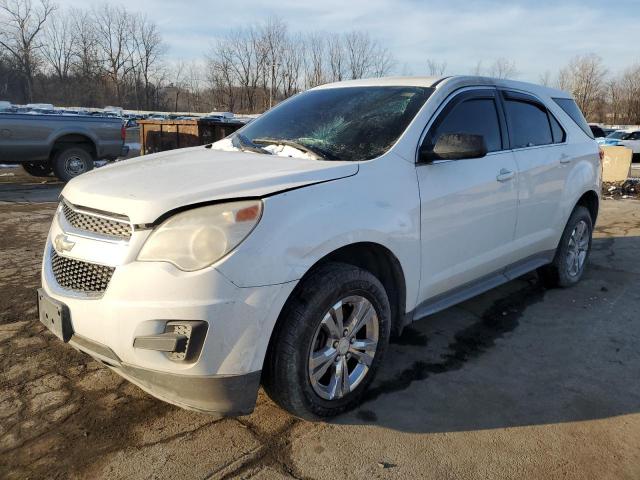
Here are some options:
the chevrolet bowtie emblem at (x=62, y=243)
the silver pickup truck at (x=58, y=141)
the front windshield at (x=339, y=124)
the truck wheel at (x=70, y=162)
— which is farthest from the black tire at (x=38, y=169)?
the chevrolet bowtie emblem at (x=62, y=243)

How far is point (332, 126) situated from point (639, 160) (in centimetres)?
2475

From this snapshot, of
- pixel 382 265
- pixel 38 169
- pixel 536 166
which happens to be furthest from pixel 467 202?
pixel 38 169

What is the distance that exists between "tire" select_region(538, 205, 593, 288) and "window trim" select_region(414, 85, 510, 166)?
1.38 metres

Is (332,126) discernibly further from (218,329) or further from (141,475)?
(141,475)

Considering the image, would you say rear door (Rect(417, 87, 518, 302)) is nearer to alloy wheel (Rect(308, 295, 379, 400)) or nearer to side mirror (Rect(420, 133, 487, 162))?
side mirror (Rect(420, 133, 487, 162))

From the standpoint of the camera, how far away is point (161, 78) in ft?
214

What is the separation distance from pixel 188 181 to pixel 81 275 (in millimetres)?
664

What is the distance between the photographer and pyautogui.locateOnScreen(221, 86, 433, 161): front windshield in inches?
119

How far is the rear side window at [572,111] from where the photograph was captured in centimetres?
481

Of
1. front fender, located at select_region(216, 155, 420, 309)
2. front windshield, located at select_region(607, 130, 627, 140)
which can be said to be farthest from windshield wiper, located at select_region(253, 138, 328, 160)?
front windshield, located at select_region(607, 130, 627, 140)

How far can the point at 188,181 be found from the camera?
2484 millimetres

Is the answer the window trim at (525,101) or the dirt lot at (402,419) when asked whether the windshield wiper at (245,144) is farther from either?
the window trim at (525,101)

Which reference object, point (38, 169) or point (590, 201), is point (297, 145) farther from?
point (38, 169)

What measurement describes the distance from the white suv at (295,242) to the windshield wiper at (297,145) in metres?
0.01
